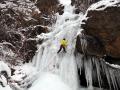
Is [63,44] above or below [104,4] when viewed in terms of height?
below

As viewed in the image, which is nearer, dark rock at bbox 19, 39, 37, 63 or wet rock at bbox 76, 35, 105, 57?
wet rock at bbox 76, 35, 105, 57

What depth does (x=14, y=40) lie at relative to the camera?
37.3ft

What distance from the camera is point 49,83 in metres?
8.73

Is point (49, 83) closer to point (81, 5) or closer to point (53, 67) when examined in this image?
point (53, 67)

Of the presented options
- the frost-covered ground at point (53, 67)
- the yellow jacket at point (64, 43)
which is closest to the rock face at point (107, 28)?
the frost-covered ground at point (53, 67)

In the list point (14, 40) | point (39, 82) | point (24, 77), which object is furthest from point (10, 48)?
point (39, 82)

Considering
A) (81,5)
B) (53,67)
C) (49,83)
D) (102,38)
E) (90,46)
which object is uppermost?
(81,5)

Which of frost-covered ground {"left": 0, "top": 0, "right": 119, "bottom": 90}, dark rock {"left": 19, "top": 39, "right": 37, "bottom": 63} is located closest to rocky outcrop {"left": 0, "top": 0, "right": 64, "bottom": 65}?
dark rock {"left": 19, "top": 39, "right": 37, "bottom": 63}

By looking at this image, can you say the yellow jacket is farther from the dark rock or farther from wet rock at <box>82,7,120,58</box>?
the dark rock

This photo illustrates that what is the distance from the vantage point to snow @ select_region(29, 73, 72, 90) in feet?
28.1

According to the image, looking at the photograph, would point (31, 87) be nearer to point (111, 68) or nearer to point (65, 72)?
point (65, 72)

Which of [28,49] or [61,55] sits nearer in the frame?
[61,55]

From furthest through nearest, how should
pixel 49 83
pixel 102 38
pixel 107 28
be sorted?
pixel 49 83, pixel 102 38, pixel 107 28

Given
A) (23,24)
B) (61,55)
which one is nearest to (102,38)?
(61,55)
